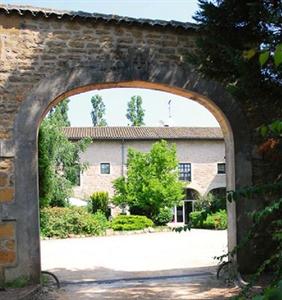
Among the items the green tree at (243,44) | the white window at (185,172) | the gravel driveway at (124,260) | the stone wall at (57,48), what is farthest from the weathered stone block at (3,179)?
the white window at (185,172)

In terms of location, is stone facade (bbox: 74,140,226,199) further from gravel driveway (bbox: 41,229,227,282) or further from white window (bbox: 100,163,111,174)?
gravel driveway (bbox: 41,229,227,282)

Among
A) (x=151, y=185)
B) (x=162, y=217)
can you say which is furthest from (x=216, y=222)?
(x=151, y=185)

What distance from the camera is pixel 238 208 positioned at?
7.84 metres

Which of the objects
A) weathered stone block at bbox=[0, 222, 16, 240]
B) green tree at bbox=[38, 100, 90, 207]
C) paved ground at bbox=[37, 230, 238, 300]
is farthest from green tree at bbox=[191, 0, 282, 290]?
green tree at bbox=[38, 100, 90, 207]

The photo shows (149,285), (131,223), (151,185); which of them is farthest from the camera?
(151,185)

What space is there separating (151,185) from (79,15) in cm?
1779

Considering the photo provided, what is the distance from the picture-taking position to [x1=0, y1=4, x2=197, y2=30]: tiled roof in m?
7.08

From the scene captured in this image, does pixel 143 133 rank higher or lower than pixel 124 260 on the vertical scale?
higher

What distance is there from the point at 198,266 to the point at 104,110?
48.1 metres

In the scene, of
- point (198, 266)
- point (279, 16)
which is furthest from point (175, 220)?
point (279, 16)

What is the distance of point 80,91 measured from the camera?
769 centimetres

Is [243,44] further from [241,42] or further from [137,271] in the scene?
[137,271]

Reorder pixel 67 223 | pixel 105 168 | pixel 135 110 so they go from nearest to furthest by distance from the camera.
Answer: pixel 67 223, pixel 105 168, pixel 135 110

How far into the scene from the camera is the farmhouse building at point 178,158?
32.2 m
